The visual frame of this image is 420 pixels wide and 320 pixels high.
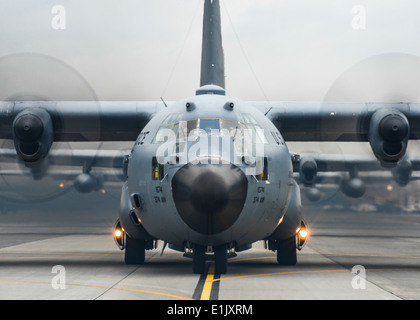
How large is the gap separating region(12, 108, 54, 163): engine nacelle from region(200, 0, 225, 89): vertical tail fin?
4106 millimetres

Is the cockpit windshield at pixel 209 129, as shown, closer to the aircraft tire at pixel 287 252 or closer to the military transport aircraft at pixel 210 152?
the military transport aircraft at pixel 210 152

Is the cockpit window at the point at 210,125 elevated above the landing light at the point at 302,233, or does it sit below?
above

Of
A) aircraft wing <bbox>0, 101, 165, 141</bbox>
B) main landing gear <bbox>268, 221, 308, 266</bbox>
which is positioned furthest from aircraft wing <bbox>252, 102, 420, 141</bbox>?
main landing gear <bbox>268, 221, 308, 266</bbox>

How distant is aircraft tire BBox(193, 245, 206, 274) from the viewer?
11273mm

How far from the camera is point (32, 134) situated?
589 inches

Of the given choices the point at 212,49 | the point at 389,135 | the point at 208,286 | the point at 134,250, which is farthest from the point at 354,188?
the point at 208,286

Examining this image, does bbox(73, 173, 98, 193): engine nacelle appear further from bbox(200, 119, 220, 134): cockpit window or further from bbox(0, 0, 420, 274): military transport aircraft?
bbox(200, 119, 220, 134): cockpit window

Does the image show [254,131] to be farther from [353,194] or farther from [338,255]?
[353,194]

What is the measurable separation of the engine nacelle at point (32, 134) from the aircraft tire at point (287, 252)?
5.93m

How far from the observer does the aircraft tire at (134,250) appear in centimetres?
1430

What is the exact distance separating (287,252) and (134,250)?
3.36 m

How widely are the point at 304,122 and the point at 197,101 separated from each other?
5.21 m

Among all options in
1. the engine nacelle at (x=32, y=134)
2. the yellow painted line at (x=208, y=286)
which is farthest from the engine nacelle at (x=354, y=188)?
the yellow painted line at (x=208, y=286)

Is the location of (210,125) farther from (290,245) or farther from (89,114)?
(89,114)
